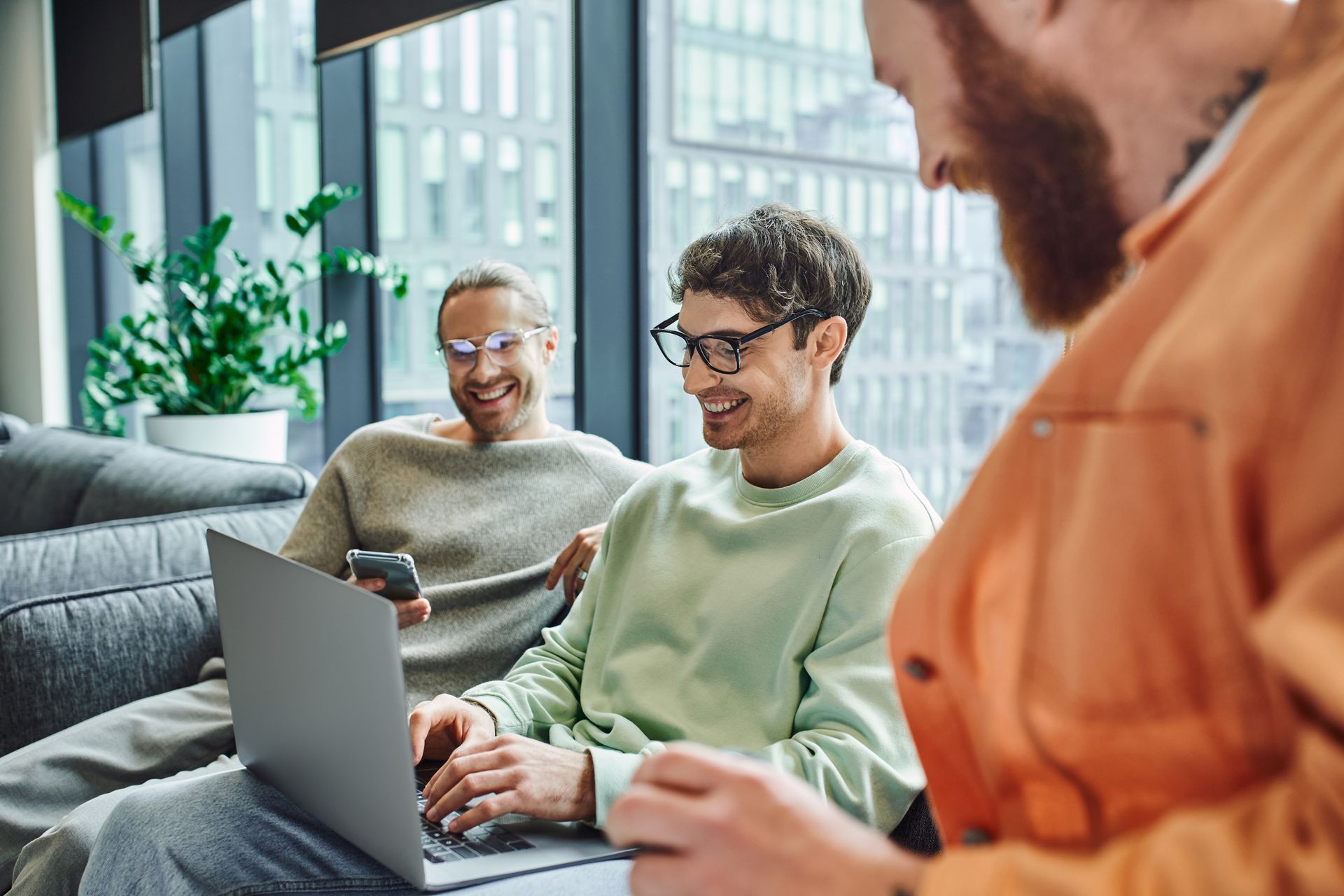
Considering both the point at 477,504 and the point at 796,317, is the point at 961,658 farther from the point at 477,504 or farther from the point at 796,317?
the point at 477,504

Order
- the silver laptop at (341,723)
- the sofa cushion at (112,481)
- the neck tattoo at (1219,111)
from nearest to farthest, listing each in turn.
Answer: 1. the neck tattoo at (1219,111)
2. the silver laptop at (341,723)
3. the sofa cushion at (112,481)

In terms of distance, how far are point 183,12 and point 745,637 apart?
3.92m

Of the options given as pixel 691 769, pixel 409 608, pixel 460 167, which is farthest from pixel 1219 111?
pixel 460 167

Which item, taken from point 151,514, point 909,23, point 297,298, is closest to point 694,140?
point 151,514

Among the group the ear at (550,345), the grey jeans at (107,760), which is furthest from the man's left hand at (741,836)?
the ear at (550,345)

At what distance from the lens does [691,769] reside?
65cm

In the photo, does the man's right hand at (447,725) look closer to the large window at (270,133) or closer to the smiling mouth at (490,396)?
the smiling mouth at (490,396)

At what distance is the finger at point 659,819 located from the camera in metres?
0.63

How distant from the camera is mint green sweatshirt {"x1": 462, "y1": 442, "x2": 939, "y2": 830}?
1.21 meters

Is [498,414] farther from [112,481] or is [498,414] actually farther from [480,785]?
[112,481]

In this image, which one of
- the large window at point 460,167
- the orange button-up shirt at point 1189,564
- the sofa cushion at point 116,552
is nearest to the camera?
the orange button-up shirt at point 1189,564

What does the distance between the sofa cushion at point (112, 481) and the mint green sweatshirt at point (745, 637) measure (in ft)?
4.56

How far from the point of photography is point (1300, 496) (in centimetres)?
50

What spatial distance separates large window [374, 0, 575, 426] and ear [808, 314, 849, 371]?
224 centimetres
